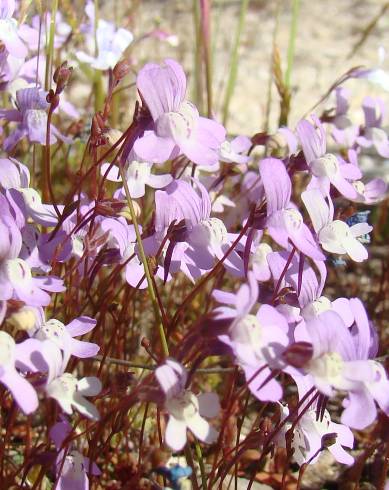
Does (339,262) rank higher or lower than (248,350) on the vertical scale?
lower

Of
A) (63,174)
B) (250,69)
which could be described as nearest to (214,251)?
(63,174)

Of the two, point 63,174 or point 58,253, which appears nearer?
point 58,253

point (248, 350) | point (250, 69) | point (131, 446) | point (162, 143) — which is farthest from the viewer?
A: point (250, 69)

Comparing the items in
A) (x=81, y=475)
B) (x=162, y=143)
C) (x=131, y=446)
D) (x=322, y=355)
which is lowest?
(x=131, y=446)

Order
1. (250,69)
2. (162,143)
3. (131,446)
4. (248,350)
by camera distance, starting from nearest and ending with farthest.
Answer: (248,350), (162,143), (131,446), (250,69)

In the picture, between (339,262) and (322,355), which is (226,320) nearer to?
(322,355)

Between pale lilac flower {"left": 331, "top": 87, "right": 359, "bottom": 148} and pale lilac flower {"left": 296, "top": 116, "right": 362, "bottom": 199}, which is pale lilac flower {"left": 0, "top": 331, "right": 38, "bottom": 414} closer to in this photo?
pale lilac flower {"left": 296, "top": 116, "right": 362, "bottom": 199}

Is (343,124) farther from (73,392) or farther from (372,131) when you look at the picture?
(73,392)
